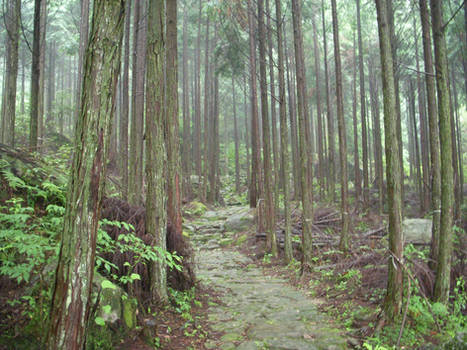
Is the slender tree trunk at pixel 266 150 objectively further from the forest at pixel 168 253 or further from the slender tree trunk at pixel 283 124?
the slender tree trunk at pixel 283 124

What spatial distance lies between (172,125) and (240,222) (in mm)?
Answer: 8903

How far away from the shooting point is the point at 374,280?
588cm

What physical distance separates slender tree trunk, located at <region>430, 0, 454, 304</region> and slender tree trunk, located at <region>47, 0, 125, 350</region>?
13.7ft

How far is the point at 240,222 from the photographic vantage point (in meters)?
14.4

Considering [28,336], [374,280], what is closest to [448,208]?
[374,280]

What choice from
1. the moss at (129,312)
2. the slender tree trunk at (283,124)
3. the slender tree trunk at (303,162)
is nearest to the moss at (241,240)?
the slender tree trunk at (283,124)

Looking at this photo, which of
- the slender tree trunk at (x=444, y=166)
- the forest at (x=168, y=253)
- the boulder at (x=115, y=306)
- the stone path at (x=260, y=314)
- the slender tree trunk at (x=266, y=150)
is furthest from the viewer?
the slender tree trunk at (x=266, y=150)

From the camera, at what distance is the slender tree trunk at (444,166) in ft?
15.1

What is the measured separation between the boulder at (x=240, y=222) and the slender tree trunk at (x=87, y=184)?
38.0 ft

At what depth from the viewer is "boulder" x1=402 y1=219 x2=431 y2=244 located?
32.2 ft

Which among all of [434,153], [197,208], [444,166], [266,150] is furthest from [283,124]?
[197,208]

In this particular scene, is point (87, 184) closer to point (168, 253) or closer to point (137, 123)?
point (168, 253)

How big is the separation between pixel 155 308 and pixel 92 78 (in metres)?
3.43

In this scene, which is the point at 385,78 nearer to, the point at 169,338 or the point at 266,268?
the point at 169,338
